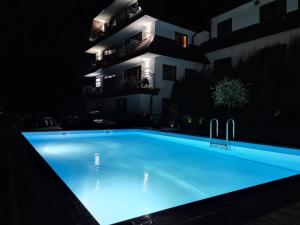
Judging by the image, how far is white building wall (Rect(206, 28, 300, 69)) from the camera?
49.6ft

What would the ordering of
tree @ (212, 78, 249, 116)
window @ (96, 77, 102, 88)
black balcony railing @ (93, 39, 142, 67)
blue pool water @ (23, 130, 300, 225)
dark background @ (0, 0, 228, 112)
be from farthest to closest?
1. window @ (96, 77, 102, 88)
2. black balcony railing @ (93, 39, 142, 67)
3. dark background @ (0, 0, 228, 112)
4. tree @ (212, 78, 249, 116)
5. blue pool water @ (23, 130, 300, 225)

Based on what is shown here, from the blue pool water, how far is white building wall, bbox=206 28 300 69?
1073cm

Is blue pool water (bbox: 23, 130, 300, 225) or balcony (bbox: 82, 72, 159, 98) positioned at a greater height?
balcony (bbox: 82, 72, 159, 98)

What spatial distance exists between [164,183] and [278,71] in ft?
35.8

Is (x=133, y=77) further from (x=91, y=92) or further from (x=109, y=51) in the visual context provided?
(x=91, y=92)

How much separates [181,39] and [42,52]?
1343 centimetres

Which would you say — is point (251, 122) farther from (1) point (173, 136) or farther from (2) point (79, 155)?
(2) point (79, 155)

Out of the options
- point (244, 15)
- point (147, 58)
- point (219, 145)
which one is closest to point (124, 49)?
point (147, 58)

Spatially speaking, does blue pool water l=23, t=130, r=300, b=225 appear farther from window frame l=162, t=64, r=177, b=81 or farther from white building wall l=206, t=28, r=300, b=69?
white building wall l=206, t=28, r=300, b=69

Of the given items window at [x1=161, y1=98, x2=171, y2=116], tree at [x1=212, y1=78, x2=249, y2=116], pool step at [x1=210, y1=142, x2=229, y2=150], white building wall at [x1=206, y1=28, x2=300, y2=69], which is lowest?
pool step at [x1=210, y1=142, x2=229, y2=150]

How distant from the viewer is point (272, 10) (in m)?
16.6

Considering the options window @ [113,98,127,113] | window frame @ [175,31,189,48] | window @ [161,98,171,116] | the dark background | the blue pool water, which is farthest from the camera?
window frame @ [175,31,189,48]

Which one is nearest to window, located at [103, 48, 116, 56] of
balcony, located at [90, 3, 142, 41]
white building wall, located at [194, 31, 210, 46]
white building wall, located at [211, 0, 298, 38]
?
balcony, located at [90, 3, 142, 41]

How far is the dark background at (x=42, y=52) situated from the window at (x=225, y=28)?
1757 mm
